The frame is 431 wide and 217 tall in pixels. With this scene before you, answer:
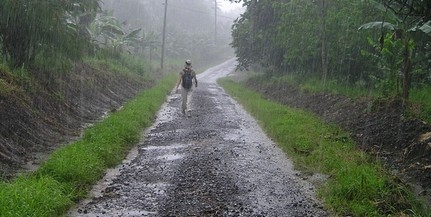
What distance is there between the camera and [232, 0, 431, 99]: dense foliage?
12.9 meters

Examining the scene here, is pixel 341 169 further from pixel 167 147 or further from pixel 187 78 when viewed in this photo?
pixel 187 78

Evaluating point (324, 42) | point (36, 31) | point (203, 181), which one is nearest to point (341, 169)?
point (203, 181)

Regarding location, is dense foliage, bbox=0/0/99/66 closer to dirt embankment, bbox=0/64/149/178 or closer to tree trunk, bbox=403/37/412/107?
dirt embankment, bbox=0/64/149/178

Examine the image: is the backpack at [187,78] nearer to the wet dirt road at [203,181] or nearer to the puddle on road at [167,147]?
the wet dirt road at [203,181]

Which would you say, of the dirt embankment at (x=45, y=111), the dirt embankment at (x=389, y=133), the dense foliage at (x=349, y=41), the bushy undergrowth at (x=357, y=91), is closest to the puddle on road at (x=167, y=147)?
the dirt embankment at (x=45, y=111)

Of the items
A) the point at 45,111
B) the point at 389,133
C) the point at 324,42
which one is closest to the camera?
the point at 389,133

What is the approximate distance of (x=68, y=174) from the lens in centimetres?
803

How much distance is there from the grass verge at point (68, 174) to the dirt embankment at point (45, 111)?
32.2 inches

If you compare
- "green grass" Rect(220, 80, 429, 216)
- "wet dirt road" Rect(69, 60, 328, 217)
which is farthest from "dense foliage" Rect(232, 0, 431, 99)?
"wet dirt road" Rect(69, 60, 328, 217)

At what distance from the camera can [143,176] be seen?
890 centimetres

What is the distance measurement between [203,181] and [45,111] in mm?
6330

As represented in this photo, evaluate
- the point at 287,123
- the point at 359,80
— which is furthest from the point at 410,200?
the point at 359,80

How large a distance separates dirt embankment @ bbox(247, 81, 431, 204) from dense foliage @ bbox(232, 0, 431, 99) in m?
0.97

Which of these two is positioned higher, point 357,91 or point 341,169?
point 357,91
